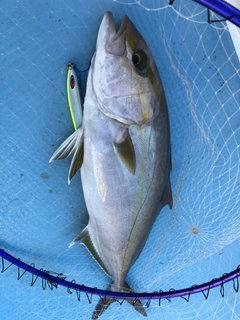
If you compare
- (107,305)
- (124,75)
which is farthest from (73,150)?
(107,305)

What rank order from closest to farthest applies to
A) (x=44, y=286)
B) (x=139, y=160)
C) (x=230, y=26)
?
(x=139, y=160) < (x=230, y=26) < (x=44, y=286)

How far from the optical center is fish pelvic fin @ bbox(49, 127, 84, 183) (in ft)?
3.92

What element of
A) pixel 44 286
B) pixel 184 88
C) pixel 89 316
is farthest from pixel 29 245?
pixel 184 88

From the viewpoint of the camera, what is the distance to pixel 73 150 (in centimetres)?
123

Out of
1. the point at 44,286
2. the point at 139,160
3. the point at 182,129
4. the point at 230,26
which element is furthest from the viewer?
the point at 44,286

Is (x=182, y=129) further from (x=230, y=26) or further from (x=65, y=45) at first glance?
(x=65, y=45)

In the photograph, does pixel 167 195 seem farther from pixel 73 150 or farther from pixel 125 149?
pixel 73 150

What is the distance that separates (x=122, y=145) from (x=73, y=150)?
0.70ft

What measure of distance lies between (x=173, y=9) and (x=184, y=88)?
320mm

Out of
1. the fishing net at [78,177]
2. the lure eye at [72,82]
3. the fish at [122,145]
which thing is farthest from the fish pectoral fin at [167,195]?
the lure eye at [72,82]

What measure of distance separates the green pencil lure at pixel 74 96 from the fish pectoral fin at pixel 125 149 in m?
0.22

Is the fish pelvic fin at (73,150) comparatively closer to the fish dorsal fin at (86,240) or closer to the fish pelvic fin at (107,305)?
the fish dorsal fin at (86,240)

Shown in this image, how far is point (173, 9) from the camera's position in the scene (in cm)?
131

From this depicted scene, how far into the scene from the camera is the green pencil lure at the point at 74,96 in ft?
4.09
